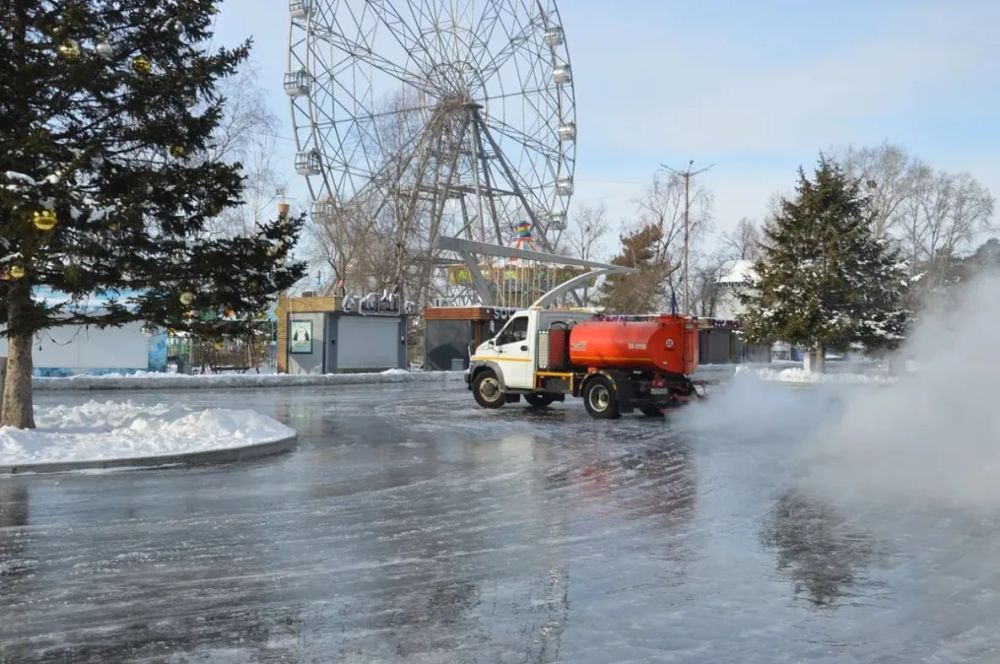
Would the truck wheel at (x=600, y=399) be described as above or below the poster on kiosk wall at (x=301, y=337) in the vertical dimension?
below

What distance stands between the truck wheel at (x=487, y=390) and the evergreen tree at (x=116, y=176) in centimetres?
883

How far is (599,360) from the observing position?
21188 millimetres

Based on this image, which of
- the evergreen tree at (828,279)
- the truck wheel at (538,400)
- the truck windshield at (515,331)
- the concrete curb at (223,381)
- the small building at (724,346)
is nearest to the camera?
the truck windshield at (515,331)

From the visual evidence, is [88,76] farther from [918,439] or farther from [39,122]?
[918,439]

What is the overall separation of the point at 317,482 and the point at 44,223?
16.0 feet

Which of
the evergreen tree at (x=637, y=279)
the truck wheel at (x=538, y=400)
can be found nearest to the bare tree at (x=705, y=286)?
the evergreen tree at (x=637, y=279)

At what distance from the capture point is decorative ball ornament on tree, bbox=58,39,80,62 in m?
12.8

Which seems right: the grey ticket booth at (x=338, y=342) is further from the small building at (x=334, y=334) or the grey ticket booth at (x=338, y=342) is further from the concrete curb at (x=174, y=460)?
the concrete curb at (x=174, y=460)

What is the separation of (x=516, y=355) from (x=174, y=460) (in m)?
11.4

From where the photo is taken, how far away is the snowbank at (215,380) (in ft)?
102

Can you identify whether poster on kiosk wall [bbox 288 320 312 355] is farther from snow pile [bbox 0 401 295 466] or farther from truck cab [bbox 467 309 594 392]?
snow pile [bbox 0 401 295 466]

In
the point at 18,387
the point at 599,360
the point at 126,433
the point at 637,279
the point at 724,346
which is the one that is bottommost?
the point at 126,433

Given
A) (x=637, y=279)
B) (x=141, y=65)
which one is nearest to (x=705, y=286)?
(x=637, y=279)

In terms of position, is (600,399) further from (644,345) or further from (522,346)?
(522,346)
